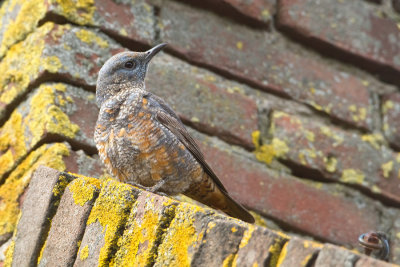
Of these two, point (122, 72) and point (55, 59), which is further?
point (122, 72)

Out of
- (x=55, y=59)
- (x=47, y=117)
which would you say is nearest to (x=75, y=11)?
(x=55, y=59)

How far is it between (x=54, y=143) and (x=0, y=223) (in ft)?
0.91

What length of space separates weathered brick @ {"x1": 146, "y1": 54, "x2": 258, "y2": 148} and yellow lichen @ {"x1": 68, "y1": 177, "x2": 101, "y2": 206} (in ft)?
2.44

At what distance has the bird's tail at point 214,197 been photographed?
2132 millimetres

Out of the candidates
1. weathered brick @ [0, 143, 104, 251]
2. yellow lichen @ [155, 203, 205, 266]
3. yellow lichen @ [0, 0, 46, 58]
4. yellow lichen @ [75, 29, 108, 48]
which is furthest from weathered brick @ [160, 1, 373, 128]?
yellow lichen @ [155, 203, 205, 266]

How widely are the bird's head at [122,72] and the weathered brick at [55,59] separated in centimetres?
3

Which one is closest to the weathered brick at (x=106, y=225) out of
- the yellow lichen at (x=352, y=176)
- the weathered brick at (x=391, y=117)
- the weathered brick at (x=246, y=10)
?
the yellow lichen at (x=352, y=176)

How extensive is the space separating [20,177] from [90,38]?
0.53m

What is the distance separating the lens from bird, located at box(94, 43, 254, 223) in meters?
2.14

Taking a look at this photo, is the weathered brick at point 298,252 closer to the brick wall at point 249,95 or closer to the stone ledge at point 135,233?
the stone ledge at point 135,233

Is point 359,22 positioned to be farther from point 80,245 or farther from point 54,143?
point 80,245

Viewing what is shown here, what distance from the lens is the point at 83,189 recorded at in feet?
5.26

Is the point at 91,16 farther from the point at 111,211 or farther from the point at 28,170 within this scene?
the point at 111,211

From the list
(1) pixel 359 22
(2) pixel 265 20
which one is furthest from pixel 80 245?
(1) pixel 359 22
